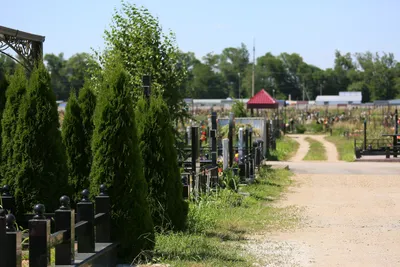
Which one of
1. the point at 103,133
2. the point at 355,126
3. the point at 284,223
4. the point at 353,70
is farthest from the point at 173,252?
the point at 353,70

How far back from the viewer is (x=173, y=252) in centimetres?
886

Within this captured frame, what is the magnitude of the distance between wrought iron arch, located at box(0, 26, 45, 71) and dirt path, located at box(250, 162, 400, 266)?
166 inches

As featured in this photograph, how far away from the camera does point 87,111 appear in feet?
31.6

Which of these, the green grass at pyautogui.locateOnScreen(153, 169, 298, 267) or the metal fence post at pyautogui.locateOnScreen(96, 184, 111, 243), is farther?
the green grass at pyautogui.locateOnScreen(153, 169, 298, 267)

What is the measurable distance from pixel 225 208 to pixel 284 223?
141 centimetres

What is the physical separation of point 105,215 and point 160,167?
207 cm

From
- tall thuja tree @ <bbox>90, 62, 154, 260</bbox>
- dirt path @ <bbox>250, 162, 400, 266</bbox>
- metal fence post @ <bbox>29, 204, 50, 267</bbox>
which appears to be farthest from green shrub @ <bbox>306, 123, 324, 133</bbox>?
metal fence post @ <bbox>29, 204, 50, 267</bbox>

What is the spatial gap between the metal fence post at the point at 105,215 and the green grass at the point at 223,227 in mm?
722

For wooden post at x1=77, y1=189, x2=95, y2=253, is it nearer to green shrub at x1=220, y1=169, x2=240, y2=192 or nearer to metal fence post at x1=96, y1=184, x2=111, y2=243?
metal fence post at x1=96, y1=184, x2=111, y2=243

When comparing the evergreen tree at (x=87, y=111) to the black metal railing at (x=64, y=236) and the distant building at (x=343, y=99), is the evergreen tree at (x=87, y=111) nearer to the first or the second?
the black metal railing at (x=64, y=236)

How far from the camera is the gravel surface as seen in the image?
929 cm

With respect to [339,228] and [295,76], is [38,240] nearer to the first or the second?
[339,228]

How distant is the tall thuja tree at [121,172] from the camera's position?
8.24 m

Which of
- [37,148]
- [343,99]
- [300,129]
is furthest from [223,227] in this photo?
[343,99]
